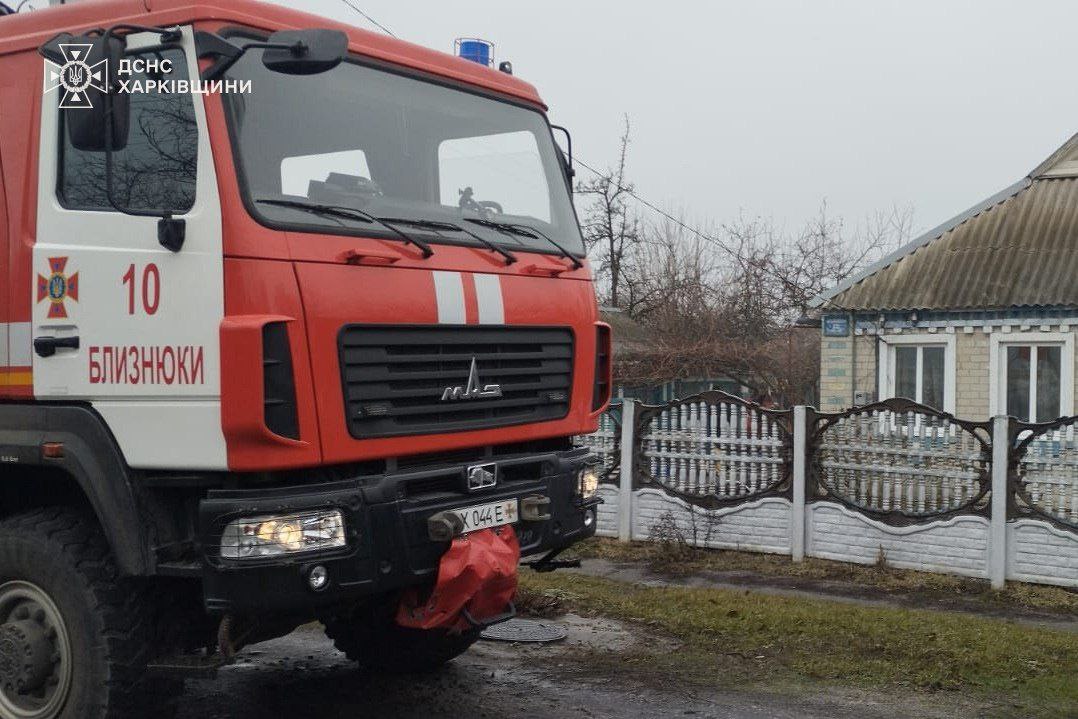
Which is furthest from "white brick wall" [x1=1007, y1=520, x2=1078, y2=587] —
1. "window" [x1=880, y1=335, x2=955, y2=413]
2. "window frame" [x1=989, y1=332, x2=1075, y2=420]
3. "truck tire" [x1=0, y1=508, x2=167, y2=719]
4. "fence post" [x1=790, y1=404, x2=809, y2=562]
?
"window" [x1=880, y1=335, x2=955, y2=413]

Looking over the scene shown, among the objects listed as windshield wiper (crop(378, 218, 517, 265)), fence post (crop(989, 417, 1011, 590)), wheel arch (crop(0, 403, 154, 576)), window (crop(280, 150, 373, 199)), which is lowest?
fence post (crop(989, 417, 1011, 590))

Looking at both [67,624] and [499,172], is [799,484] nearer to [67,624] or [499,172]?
[499,172]

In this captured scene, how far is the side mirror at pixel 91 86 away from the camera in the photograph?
4.33 metres

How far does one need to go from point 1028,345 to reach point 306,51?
12208 mm

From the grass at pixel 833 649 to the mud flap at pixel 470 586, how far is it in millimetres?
1541

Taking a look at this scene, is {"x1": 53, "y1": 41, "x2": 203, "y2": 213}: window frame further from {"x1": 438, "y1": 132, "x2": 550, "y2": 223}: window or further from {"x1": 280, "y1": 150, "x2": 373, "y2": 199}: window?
{"x1": 438, "y1": 132, "x2": 550, "y2": 223}: window

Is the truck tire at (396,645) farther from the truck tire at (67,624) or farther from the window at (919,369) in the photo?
the window at (919,369)

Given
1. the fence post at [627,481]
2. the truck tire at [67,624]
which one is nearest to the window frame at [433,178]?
the truck tire at [67,624]

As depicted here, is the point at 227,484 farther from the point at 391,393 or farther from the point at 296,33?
the point at 296,33

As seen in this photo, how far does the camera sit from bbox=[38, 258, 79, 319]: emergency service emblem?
14.8ft

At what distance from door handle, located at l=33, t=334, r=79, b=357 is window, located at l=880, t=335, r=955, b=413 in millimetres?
12279

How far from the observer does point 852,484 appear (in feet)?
29.6

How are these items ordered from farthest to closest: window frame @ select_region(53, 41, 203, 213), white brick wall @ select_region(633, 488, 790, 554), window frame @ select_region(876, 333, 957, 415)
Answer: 1. window frame @ select_region(876, 333, 957, 415)
2. white brick wall @ select_region(633, 488, 790, 554)
3. window frame @ select_region(53, 41, 203, 213)

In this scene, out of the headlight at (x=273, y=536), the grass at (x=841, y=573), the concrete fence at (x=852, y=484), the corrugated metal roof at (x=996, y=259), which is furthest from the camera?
the corrugated metal roof at (x=996, y=259)
